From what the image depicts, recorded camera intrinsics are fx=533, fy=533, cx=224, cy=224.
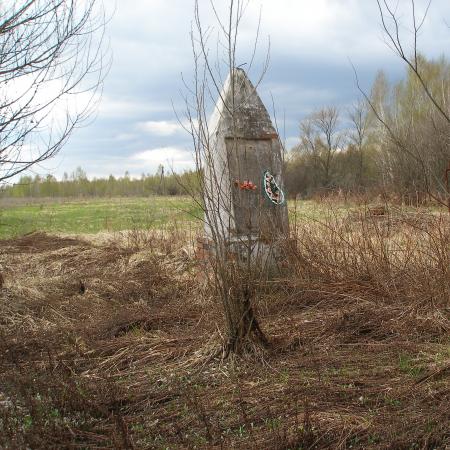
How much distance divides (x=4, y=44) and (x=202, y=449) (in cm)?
413

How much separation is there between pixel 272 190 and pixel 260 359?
2.52m

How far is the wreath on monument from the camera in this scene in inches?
224

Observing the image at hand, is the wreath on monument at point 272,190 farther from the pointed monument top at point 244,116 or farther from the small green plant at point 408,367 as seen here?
the small green plant at point 408,367

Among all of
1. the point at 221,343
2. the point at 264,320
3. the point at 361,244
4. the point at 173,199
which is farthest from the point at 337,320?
the point at 173,199

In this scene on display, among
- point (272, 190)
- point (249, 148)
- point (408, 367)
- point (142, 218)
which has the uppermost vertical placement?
point (249, 148)

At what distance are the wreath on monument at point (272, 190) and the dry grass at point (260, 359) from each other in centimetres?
51

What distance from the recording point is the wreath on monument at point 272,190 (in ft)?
18.7

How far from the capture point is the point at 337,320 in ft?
14.2

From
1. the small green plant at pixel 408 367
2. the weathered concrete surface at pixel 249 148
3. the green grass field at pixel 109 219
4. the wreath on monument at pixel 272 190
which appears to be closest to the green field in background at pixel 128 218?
Result: the green grass field at pixel 109 219

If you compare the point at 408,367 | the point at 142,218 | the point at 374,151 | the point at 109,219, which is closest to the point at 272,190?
the point at 408,367

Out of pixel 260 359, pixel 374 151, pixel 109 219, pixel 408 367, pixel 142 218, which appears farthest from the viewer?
pixel 374 151

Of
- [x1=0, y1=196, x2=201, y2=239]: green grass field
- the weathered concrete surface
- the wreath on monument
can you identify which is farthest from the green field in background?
the weathered concrete surface

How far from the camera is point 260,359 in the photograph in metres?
3.66

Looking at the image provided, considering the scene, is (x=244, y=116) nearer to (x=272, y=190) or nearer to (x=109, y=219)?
(x=272, y=190)
